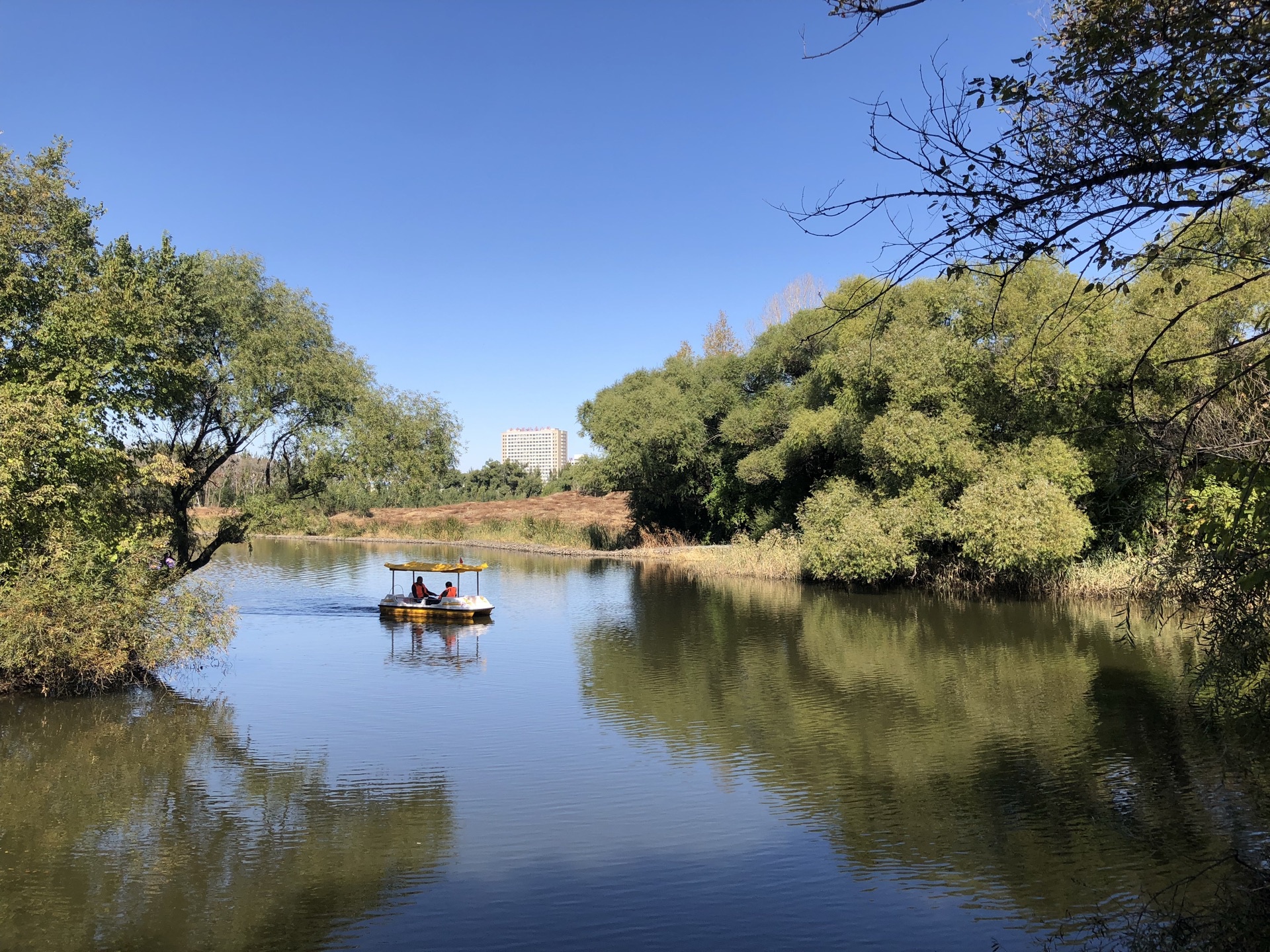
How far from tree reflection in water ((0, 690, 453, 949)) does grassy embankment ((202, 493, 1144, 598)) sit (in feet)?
33.0

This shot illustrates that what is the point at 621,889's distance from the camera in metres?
7.65

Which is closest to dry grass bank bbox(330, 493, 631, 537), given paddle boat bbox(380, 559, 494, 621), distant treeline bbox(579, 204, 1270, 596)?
distant treeline bbox(579, 204, 1270, 596)

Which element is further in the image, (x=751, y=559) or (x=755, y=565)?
(x=751, y=559)

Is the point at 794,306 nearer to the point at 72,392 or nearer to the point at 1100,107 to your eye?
the point at 72,392

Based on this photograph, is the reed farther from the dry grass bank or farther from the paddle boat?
the dry grass bank

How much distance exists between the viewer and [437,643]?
21359mm

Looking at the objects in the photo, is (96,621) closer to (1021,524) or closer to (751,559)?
(1021,524)

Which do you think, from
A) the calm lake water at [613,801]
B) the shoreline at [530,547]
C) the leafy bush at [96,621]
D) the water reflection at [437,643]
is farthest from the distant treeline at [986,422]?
the leafy bush at [96,621]

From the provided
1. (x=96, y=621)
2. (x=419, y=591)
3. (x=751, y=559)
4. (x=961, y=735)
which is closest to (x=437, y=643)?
(x=419, y=591)

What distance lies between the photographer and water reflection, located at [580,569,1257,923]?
8.20 metres

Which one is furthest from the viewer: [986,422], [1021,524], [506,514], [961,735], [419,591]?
[506,514]

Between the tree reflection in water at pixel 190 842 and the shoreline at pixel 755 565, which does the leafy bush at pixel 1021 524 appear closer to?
the shoreline at pixel 755 565

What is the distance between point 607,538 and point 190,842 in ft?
140

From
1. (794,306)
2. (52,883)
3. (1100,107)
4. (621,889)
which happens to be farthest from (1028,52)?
(794,306)
